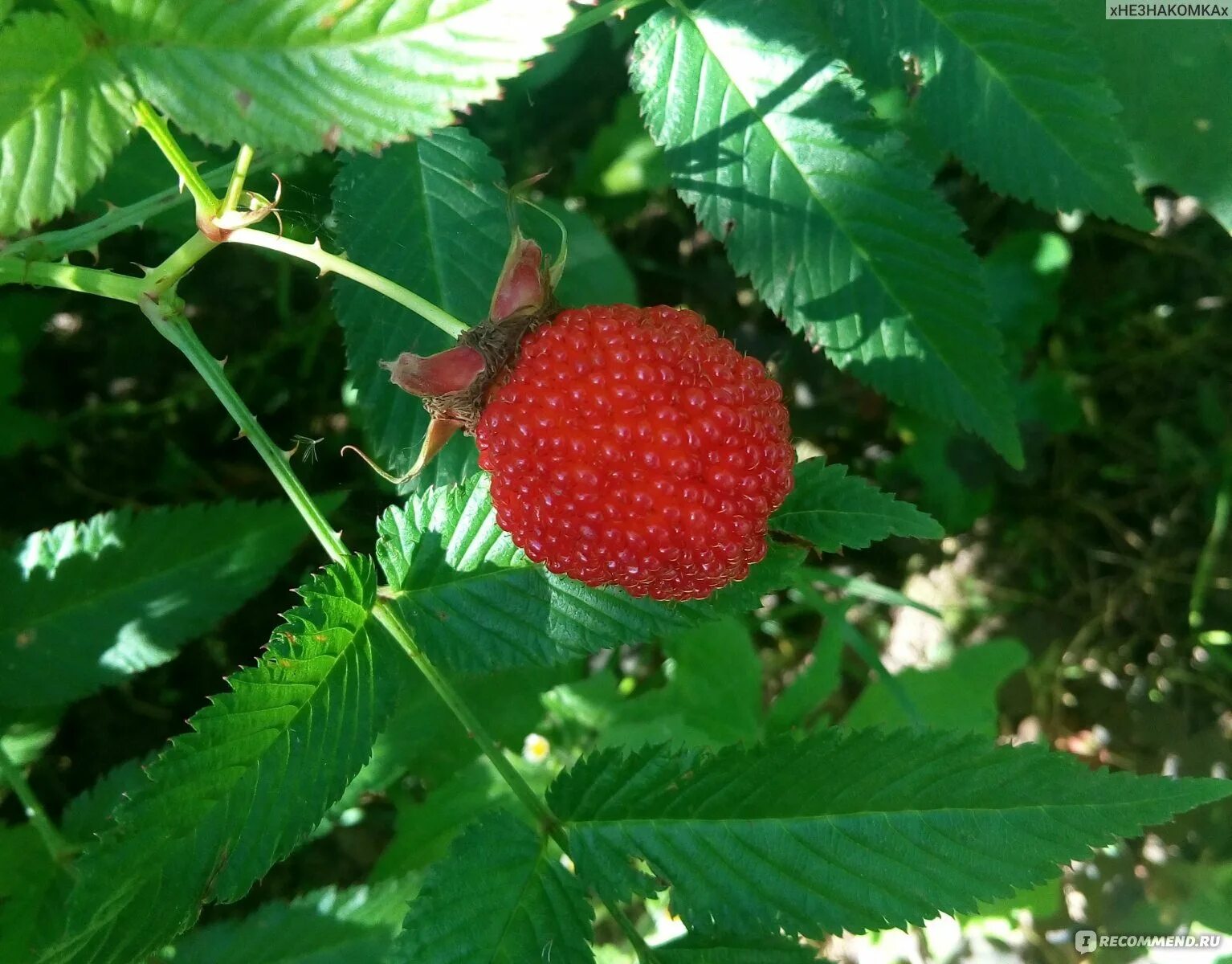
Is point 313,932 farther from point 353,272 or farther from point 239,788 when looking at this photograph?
point 353,272

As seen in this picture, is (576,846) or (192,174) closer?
(192,174)

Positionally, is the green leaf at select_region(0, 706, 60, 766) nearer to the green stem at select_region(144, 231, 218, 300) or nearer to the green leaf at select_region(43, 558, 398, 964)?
the green leaf at select_region(43, 558, 398, 964)

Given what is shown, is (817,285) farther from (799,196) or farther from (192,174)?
(192,174)

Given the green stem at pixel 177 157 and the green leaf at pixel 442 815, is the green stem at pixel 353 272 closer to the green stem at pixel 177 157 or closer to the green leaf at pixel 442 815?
the green stem at pixel 177 157

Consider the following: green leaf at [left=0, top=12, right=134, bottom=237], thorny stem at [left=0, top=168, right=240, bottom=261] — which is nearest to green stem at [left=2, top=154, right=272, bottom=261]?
thorny stem at [left=0, top=168, right=240, bottom=261]

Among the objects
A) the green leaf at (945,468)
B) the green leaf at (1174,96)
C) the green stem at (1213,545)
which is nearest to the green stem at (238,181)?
the green leaf at (1174,96)

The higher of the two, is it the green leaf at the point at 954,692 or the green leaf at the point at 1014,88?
the green leaf at the point at 1014,88

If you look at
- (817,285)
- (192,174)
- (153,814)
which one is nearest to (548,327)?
(192,174)
